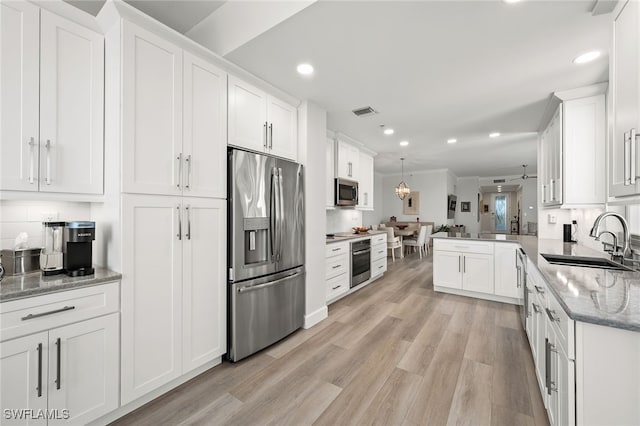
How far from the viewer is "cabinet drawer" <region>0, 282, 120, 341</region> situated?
1250mm

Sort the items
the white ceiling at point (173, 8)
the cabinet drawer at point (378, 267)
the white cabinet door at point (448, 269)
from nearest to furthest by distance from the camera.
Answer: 1. the white ceiling at point (173, 8)
2. the white cabinet door at point (448, 269)
3. the cabinet drawer at point (378, 267)

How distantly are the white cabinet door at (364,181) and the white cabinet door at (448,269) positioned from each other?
5.35 ft

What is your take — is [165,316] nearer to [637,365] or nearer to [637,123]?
[637,365]

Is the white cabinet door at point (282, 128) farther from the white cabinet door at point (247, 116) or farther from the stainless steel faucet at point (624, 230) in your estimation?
the stainless steel faucet at point (624, 230)

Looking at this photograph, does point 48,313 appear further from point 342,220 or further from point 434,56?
point 342,220

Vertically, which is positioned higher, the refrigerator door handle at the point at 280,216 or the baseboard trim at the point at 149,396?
the refrigerator door handle at the point at 280,216

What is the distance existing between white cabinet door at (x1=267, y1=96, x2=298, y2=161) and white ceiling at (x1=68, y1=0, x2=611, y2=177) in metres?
0.20

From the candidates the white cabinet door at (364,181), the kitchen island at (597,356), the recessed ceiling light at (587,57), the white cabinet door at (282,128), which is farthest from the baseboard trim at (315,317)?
the recessed ceiling light at (587,57)

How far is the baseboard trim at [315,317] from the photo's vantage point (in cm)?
293

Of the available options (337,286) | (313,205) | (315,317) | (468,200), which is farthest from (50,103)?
(468,200)

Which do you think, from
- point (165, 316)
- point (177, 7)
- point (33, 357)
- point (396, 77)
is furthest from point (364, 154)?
point (33, 357)

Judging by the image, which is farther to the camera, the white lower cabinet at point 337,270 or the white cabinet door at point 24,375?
the white lower cabinet at point 337,270

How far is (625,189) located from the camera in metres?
1.38

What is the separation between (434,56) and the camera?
2193 mm
